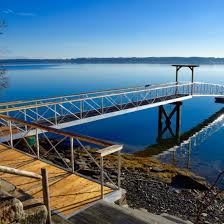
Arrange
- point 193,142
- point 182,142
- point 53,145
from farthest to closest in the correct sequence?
point 182,142 < point 193,142 < point 53,145

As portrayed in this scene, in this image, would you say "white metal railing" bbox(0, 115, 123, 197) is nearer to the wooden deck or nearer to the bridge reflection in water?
the wooden deck

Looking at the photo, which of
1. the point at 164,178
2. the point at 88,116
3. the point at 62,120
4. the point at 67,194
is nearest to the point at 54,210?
the point at 67,194

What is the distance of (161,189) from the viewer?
1023cm

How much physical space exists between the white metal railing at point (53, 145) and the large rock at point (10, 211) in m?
1.65

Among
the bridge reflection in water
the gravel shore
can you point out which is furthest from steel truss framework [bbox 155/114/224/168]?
the gravel shore

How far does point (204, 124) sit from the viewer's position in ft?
83.2

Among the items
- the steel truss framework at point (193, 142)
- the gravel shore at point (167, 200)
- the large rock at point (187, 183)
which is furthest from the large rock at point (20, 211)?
the steel truss framework at point (193, 142)

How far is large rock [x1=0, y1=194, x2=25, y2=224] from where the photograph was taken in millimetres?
3201

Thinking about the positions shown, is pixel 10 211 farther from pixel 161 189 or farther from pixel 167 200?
pixel 161 189

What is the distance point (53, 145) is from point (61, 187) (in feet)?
24.2

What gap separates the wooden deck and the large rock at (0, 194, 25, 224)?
3.98 ft

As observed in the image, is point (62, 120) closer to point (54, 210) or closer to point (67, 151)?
point (67, 151)

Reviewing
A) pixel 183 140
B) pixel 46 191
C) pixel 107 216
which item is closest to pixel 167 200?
pixel 107 216

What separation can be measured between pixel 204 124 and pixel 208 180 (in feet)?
44.8
